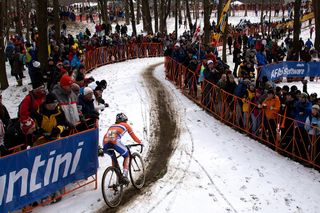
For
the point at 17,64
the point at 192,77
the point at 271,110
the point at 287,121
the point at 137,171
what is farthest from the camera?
the point at 17,64

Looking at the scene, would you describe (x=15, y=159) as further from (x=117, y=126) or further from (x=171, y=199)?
(x=171, y=199)

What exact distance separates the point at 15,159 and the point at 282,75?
18.1 m

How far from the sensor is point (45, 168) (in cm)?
712

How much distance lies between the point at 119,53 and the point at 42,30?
9.33 m

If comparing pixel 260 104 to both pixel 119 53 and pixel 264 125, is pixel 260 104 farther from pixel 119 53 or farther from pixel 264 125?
pixel 119 53

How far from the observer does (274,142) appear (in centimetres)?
1160

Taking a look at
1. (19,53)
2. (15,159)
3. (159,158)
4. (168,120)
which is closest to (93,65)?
(19,53)

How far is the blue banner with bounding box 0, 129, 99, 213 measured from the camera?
254 inches

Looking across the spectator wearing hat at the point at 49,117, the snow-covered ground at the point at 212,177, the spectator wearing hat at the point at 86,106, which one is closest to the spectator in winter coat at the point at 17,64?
the snow-covered ground at the point at 212,177

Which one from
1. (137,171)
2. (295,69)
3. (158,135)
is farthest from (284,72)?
(137,171)

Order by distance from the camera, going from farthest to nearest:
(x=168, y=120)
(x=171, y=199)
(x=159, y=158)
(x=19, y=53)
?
(x=19, y=53)
(x=168, y=120)
(x=159, y=158)
(x=171, y=199)

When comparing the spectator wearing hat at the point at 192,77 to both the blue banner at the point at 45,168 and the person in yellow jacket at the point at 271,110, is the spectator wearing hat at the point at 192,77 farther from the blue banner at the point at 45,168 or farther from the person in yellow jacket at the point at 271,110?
the blue banner at the point at 45,168

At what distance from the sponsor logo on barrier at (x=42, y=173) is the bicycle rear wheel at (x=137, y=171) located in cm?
118

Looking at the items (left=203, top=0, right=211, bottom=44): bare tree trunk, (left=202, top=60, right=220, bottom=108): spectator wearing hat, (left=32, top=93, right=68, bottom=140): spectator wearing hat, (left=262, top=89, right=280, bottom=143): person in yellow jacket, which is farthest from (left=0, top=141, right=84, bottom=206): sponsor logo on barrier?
(left=203, top=0, right=211, bottom=44): bare tree trunk
